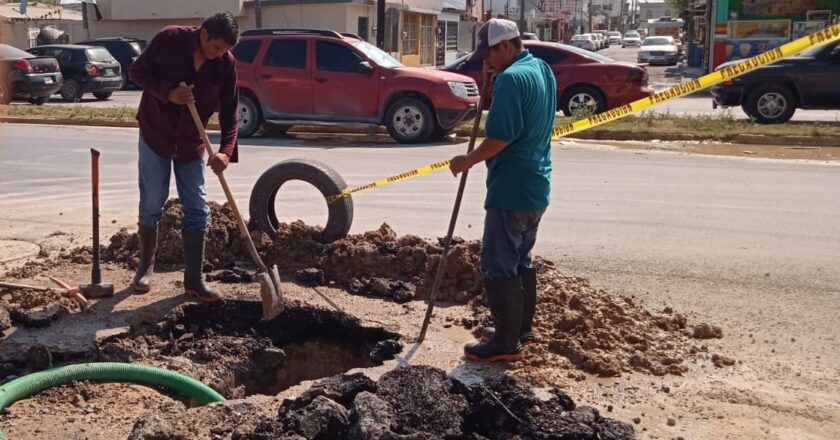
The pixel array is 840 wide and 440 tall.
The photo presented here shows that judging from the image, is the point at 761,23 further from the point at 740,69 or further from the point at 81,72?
the point at 740,69

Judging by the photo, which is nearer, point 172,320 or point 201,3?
point 172,320

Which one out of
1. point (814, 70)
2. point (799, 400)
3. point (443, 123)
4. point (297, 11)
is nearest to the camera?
point (799, 400)

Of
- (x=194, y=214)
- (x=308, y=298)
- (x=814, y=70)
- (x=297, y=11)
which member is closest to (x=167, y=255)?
(x=194, y=214)

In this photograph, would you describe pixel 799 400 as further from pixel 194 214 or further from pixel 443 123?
pixel 443 123

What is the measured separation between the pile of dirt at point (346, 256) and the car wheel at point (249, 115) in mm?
8952

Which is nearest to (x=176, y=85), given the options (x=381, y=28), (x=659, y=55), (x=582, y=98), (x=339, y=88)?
(x=339, y=88)

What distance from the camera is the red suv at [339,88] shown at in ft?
49.7

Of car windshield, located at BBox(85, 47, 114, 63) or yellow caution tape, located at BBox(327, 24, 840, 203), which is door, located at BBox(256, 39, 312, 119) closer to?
yellow caution tape, located at BBox(327, 24, 840, 203)

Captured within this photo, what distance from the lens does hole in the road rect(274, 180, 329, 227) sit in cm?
883

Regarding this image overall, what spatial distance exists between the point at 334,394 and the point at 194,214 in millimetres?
2342

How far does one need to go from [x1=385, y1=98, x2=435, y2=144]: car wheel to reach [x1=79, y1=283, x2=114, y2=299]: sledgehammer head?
961 cm

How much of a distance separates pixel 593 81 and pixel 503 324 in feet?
46.1


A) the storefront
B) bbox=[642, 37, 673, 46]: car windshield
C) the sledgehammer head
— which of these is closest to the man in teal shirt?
the sledgehammer head

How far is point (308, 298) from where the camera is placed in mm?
6020
